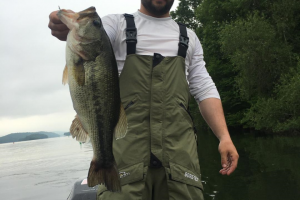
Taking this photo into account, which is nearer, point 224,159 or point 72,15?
point 72,15

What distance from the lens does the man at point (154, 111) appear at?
7.93 feet

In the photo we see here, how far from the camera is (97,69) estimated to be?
2246 mm

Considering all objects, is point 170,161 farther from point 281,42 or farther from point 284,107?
point 281,42

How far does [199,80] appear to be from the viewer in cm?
301

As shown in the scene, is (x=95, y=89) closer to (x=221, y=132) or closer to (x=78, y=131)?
(x=78, y=131)

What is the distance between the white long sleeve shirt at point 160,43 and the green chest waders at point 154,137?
0.07 meters

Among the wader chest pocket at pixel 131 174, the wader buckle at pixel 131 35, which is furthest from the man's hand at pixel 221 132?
the wader buckle at pixel 131 35

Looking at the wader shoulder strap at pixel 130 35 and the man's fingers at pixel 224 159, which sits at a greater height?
the wader shoulder strap at pixel 130 35

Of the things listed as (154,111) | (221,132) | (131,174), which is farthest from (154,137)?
(221,132)

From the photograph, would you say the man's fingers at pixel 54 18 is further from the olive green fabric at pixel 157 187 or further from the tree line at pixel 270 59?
the tree line at pixel 270 59

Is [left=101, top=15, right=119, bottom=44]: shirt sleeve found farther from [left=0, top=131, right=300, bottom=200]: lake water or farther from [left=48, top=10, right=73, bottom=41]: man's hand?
[left=0, top=131, right=300, bottom=200]: lake water

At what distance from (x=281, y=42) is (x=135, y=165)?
66.3 ft

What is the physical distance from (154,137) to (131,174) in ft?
1.02

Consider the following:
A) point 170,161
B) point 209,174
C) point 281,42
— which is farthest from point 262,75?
point 170,161
